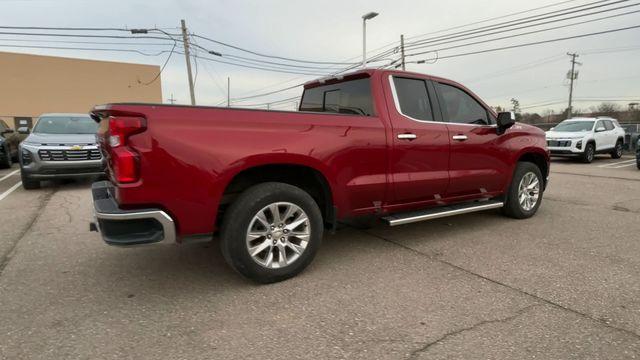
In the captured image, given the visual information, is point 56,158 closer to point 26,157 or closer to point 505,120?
point 26,157

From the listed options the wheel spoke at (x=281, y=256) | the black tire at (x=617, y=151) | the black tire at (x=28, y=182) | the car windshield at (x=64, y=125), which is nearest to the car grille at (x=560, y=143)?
the black tire at (x=617, y=151)

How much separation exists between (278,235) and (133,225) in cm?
111

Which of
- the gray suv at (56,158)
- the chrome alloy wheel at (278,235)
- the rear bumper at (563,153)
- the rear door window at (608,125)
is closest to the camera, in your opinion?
the chrome alloy wheel at (278,235)

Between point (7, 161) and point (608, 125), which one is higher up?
point (608, 125)

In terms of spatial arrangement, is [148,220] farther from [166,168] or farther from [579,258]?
[579,258]

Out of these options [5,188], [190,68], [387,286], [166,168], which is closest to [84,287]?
[166,168]

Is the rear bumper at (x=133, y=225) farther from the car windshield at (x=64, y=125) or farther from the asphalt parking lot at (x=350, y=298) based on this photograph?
the car windshield at (x=64, y=125)

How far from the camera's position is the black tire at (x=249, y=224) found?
10.7ft

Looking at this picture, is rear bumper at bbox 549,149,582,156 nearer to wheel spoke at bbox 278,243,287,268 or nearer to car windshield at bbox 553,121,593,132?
car windshield at bbox 553,121,593,132

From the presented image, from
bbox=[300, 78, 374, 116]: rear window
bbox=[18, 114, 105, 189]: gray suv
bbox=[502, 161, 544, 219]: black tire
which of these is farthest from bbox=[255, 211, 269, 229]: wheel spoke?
bbox=[18, 114, 105, 189]: gray suv

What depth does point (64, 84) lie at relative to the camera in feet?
113

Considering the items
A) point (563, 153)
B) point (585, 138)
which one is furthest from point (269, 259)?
point (585, 138)

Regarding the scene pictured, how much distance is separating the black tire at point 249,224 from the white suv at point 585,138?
1420 cm

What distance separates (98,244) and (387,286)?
3.31 metres
